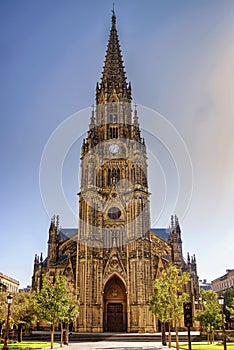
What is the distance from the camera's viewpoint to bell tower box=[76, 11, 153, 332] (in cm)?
4731

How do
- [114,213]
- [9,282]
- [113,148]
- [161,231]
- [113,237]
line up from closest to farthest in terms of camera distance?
[113,237], [114,213], [113,148], [161,231], [9,282]

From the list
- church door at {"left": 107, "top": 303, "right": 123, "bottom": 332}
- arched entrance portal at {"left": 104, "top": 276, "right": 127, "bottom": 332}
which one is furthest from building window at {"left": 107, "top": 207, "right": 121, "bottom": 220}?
church door at {"left": 107, "top": 303, "right": 123, "bottom": 332}

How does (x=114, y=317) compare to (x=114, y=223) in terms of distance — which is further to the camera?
(x=114, y=223)

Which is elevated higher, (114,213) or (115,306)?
(114,213)

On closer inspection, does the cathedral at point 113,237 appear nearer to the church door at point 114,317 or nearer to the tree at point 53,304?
the church door at point 114,317

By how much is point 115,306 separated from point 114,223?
1153 centimetres

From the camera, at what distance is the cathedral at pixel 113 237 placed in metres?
47.5

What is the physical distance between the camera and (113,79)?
6588 cm

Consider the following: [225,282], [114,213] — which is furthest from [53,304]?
[225,282]

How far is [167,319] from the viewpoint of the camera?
100 feet

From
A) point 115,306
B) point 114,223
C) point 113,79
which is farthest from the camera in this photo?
point 113,79

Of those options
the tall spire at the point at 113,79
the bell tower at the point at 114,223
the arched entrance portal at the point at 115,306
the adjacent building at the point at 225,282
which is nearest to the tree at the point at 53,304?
the bell tower at the point at 114,223

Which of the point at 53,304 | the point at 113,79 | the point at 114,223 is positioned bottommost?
the point at 53,304

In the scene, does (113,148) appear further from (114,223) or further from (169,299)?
(169,299)
